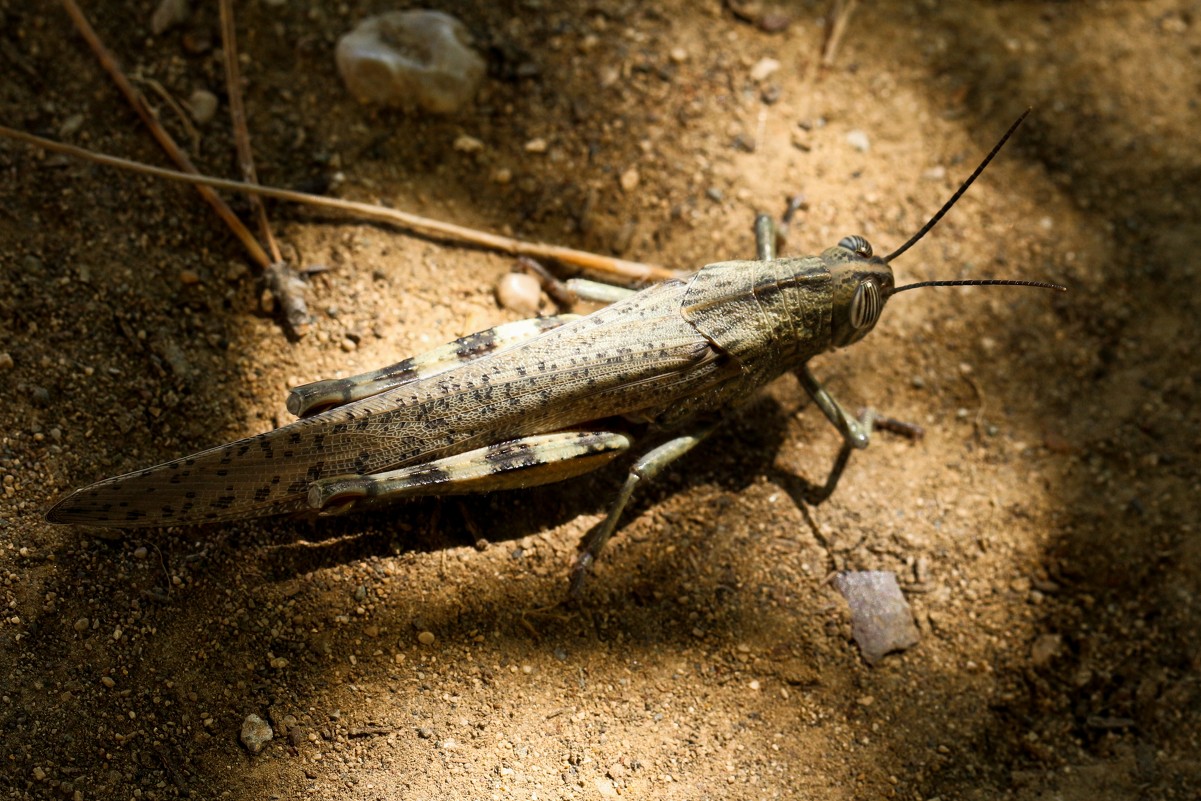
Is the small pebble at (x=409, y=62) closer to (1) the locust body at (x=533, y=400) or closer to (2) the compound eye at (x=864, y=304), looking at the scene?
(1) the locust body at (x=533, y=400)

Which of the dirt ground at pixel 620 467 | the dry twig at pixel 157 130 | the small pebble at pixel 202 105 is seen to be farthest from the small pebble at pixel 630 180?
the small pebble at pixel 202 105

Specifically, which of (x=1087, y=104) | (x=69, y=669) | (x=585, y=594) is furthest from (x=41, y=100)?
(x=1087, y=104)

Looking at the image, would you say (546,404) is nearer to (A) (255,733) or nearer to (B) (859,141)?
(A) (255,733)

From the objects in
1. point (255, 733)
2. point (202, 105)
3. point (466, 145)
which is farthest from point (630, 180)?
point (255, 733)

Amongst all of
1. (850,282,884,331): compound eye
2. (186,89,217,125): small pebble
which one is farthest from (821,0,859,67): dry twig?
(186,89,217,125): small pebble

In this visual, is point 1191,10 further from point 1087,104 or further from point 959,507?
point 959,507

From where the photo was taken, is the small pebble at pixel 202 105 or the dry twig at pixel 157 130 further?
the small pebble at pixel 202 105
